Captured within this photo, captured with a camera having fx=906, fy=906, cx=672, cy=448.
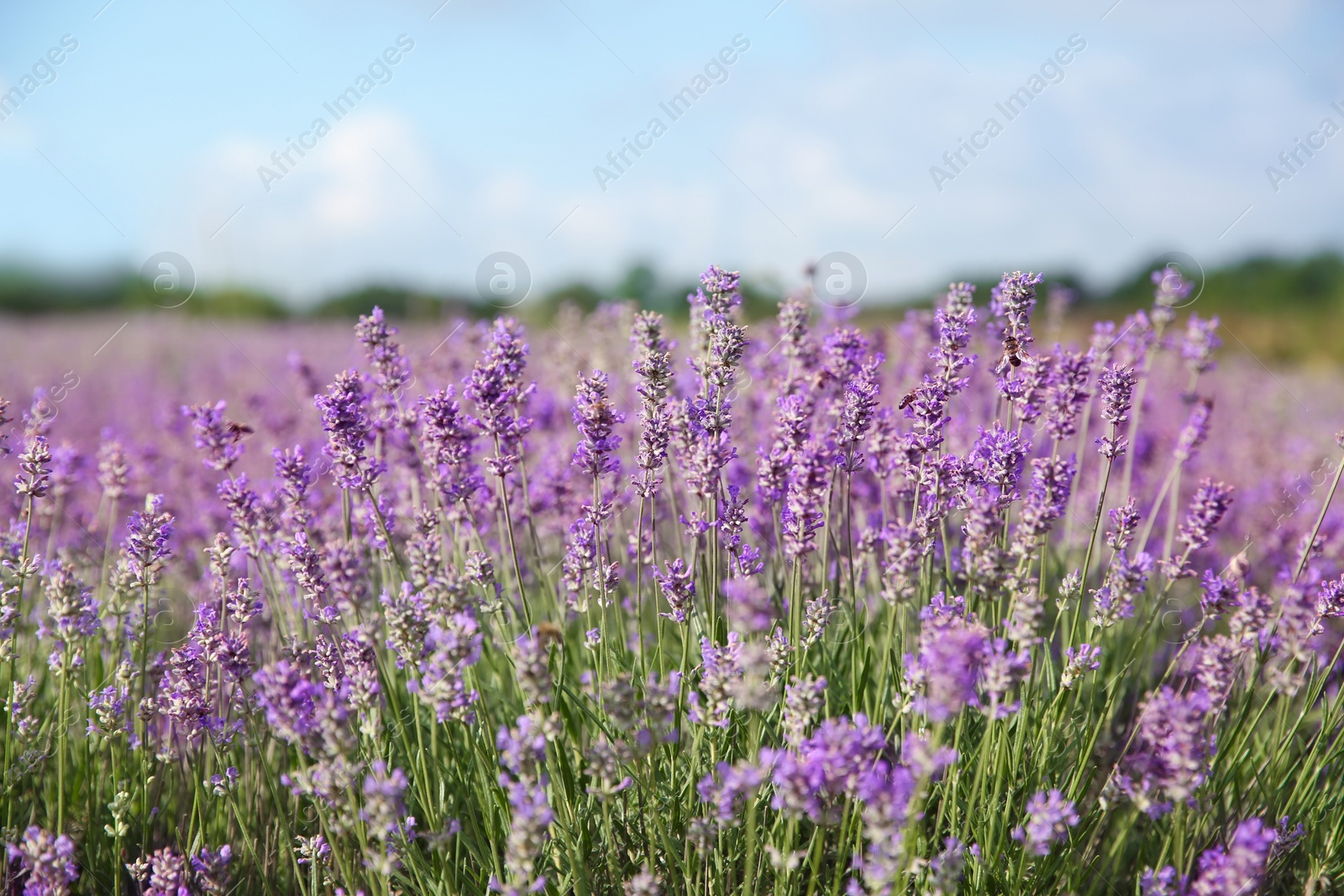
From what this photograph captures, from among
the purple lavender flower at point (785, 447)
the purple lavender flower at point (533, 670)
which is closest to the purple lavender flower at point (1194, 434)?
the purple lavender flower at point (785, 447)

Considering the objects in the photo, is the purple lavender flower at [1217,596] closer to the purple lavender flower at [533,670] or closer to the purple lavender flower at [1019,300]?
the purple lavender flower at [1019,300]

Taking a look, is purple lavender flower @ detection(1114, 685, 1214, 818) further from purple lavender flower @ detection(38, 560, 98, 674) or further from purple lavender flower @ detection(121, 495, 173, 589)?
purple lavender flower @ detection(38, 560, 98, 674)

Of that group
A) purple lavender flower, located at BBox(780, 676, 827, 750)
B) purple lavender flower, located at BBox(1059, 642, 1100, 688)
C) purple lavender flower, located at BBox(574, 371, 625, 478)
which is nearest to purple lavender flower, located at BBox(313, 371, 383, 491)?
purple lavender flower, located at BBox(574, 371, 625, 478)

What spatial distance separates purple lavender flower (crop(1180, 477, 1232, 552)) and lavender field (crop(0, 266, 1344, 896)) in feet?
0.07

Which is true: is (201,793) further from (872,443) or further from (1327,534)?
(1327,534)

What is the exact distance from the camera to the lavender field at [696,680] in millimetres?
1955

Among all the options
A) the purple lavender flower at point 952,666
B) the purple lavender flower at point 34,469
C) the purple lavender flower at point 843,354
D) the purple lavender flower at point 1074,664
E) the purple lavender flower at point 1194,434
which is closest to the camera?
the purple lavender flower at point 952,666

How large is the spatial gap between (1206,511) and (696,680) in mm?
1488

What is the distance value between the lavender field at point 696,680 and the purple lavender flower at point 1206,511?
0.02 m

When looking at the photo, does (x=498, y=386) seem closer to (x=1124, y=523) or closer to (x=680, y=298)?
(x=1124, y=523)

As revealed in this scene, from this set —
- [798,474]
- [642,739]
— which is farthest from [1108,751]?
[642,739]

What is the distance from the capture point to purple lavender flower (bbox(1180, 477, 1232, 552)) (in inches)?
96.9

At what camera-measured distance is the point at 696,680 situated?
2.62m

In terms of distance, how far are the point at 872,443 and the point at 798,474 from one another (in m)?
0.66
